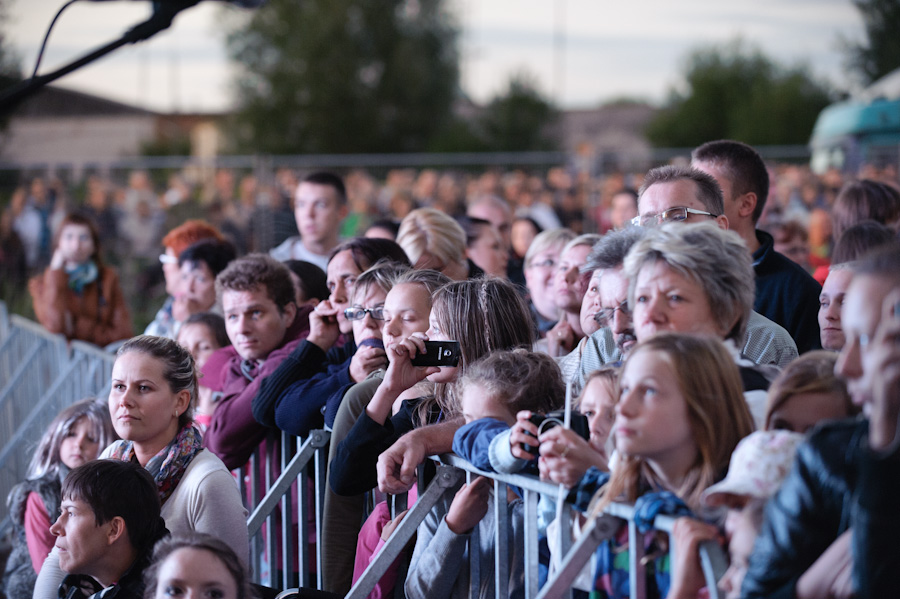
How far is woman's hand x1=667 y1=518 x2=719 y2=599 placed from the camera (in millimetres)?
1775

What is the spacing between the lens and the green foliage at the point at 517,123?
35.6 m

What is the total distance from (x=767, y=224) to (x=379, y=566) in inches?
315

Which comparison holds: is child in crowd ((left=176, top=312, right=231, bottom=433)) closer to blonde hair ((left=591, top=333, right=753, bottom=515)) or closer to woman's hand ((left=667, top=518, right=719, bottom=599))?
blonde hair ((left=591, top=333, right=753, bottom=515))

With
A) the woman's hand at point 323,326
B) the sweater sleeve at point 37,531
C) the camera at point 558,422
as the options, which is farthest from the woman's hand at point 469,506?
the sweater sleeve at point 37,531

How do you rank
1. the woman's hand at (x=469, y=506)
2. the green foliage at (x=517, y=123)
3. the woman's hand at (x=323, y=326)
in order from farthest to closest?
the green foliage at (x=517, y=123) < the woman's hand at (x=323, y=326) < the woman's hand at (x=469, y=506)

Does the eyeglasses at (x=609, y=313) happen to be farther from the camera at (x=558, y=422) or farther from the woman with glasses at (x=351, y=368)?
the woman with glasses at (x=351, y=368)

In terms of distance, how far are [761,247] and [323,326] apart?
183cm

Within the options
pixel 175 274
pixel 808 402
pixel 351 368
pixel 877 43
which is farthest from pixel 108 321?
pixel 877 43

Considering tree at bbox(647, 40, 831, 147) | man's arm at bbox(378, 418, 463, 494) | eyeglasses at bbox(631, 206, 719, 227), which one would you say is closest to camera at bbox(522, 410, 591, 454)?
man's arm at bbox(378, 418, 463, 494)

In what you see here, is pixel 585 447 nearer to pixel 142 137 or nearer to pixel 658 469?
pixel 658 469

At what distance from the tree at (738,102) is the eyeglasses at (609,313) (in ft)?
132

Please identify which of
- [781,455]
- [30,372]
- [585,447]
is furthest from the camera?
[30,372]

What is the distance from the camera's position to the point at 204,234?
6.42 meters

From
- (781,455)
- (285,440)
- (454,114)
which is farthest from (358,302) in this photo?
(454,114)
